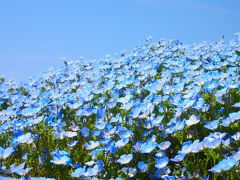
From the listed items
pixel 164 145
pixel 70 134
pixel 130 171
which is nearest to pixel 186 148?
pixel 164 145

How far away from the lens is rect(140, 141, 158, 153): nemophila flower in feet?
12.7

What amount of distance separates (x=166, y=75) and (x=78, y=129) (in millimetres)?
1811

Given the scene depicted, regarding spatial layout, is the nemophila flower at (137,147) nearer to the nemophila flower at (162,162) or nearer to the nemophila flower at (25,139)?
the nemophila flower at (162,162)

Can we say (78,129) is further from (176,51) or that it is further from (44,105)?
(176,51)

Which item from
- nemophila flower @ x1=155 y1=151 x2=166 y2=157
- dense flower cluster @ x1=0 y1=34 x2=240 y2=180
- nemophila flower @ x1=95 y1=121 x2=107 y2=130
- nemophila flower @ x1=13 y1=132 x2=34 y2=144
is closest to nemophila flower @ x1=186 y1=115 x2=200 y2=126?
dense flower cluster @ x1=0 y1=34 x2=240 y2=180

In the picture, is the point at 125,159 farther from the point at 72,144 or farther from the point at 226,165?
the point at 226,165

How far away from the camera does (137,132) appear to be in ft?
→ 14.6

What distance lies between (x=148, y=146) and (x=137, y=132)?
0.53 metres

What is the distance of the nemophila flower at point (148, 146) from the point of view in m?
3.86

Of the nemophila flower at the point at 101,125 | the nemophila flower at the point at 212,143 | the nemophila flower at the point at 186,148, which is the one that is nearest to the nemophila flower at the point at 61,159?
the nemophila flower at the point at 101,125

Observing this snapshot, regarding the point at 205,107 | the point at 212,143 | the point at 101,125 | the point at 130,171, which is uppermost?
the point at 205,107

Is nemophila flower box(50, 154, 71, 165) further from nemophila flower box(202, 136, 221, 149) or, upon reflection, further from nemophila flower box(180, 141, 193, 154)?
nemophila flower box(202, 136, 221, 149)

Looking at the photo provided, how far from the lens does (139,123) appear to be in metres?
4.49

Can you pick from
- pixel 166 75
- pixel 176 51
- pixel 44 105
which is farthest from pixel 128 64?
pixel 44 105
